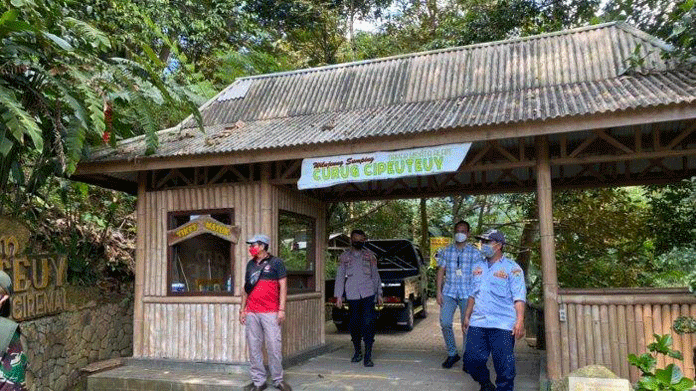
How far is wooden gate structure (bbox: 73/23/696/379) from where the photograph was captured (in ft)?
21.4

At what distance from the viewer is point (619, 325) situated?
21.3 feet

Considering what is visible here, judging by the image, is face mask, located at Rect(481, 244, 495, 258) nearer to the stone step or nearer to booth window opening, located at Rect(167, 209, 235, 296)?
the stone step

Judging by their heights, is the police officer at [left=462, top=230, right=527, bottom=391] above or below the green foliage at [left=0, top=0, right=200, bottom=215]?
below

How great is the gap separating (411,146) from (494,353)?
98.3 inches

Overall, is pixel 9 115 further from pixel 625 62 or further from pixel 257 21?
pixel 257 21

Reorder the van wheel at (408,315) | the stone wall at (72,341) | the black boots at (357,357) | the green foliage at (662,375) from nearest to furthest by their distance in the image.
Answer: the green foliage at (662,375) < the stone wall at (72,341) < the black boots at (357,357) < the van wheel at (408,315)

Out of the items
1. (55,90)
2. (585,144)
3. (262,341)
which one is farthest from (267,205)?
(585,144)

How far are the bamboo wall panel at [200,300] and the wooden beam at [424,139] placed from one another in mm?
784

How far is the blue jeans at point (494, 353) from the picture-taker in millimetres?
5699

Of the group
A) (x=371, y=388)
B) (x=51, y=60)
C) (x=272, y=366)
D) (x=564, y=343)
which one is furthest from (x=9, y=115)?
(x=564, y=343)

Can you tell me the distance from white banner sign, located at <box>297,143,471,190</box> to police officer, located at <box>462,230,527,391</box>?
1.20 meters

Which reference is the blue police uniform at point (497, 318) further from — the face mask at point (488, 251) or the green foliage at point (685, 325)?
the green foliage at point (685, 325)

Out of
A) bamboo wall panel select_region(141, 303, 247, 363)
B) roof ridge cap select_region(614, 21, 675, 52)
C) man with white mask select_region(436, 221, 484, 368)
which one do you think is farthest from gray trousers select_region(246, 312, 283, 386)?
roof ridge cap select_region(614, 21, 675, 52)

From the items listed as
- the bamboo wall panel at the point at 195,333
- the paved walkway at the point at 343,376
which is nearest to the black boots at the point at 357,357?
the paved walkway at the point at 343,376
